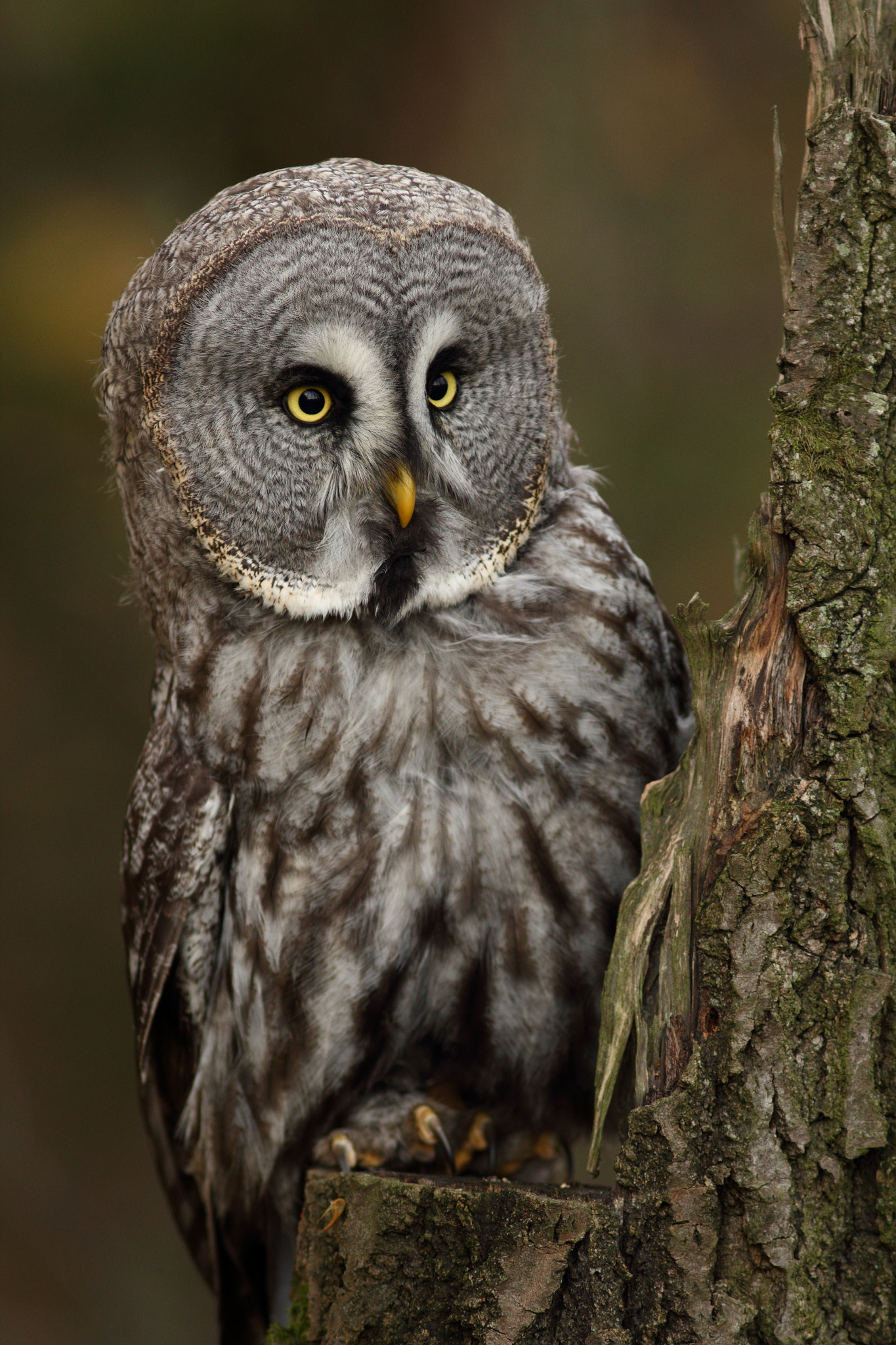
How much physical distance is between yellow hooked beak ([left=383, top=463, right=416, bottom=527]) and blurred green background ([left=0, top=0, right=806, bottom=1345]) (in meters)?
1.62

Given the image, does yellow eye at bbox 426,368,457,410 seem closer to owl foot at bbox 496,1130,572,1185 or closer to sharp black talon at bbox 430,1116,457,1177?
sharp black talon at bbox 430,1116,457,1177

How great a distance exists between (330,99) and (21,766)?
2.04 m

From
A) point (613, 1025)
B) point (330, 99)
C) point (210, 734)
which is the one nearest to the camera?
point (613, 1025)

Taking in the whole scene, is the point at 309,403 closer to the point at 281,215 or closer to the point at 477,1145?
the point at 281,215

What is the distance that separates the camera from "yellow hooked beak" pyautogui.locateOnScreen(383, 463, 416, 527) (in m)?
1.80

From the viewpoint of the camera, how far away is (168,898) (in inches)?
80.2

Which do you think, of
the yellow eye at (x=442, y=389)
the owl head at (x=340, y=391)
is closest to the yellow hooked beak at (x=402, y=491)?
the owl head at (x=340, y=391)

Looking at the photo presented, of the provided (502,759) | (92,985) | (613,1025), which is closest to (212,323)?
(502,759)

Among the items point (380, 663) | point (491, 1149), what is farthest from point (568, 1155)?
point (380, 663)

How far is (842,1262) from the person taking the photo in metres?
1.27

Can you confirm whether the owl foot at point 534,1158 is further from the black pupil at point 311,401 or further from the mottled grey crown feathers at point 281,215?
the mottled grey crown feathers at point 281,215

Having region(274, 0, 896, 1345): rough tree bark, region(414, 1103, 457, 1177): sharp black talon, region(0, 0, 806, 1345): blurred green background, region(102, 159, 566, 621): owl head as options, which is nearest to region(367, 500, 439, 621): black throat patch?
region(102, 159, 566, 621): owl head

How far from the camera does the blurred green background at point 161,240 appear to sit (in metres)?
3.27

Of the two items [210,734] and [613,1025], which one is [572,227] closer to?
[210,734]
